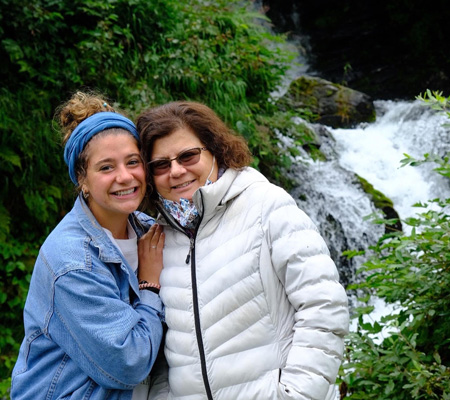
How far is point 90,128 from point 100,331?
2.78 feet

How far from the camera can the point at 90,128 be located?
2.34 metres

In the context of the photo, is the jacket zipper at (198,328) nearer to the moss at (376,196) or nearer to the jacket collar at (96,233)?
the jacket collar at (96,233)

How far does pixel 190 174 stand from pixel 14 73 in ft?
13.2

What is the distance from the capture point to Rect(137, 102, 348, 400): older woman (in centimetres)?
197

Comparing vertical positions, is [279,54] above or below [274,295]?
above

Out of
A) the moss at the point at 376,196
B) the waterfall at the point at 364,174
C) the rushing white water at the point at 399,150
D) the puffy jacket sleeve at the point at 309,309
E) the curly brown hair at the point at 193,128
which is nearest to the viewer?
the puffy jacket sleeve at the point at 309,309

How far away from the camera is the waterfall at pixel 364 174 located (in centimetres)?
761

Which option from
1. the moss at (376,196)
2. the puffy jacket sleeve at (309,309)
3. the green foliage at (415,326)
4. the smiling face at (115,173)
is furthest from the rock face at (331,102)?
the puffy jacket sleeve at (309,309)

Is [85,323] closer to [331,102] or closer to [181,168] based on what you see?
[181,168]

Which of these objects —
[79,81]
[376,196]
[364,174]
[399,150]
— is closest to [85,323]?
[79,81]

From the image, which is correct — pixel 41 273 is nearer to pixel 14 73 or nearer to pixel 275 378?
pixel 275 378

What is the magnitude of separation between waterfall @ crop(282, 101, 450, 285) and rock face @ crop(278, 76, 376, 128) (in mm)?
271

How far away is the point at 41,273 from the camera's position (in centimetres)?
220

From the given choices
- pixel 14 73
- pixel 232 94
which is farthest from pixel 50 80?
pixel 232 94
